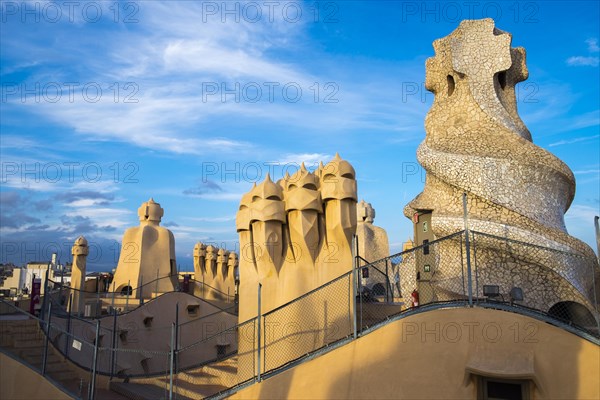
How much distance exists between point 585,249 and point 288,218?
7.15m

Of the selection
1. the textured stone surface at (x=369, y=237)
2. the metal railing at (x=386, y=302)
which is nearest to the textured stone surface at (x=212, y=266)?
the textured stone surface at (x=369, y=237)

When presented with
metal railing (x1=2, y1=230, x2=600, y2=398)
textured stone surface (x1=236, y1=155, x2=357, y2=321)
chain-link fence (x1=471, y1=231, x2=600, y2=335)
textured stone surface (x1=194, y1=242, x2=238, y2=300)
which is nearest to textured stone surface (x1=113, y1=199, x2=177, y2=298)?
textured stone surface (x1=194, y1=242, x2=238, y2=300)

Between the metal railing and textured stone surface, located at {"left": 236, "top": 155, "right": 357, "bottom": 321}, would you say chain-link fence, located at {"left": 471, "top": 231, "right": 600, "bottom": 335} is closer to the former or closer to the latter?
the metal railing

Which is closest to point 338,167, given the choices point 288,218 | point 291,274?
point 288,218

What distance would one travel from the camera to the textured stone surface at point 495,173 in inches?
468

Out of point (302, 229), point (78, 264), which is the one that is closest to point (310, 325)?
point (302, 229)

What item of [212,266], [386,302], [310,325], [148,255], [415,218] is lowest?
[310,325]

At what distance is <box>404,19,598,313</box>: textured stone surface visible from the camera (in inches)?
468

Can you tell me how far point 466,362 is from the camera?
6281 mm

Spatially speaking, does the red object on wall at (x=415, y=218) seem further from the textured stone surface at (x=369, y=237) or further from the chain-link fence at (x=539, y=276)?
the textured stone surface at (x=369, y=237)

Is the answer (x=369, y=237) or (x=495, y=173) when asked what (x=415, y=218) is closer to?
(x=495, y=173)

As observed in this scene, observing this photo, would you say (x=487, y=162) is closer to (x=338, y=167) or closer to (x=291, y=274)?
(x=338, y=167)

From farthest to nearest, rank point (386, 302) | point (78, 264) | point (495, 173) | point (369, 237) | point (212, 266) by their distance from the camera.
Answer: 1. point (369, 237)
2. point (212, 266)
3. point (78, 264)
4. point (495, 173)
5. point (386, 302)

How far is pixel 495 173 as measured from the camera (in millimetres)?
12508
